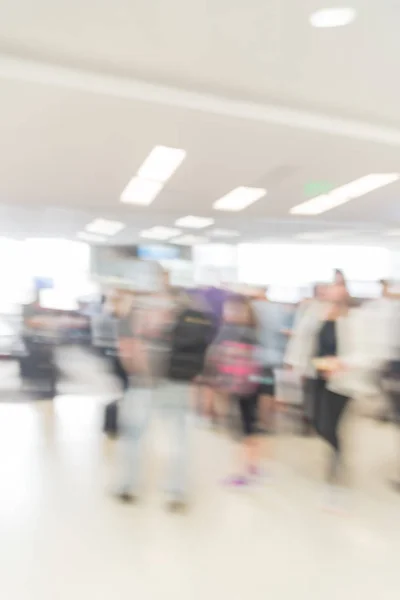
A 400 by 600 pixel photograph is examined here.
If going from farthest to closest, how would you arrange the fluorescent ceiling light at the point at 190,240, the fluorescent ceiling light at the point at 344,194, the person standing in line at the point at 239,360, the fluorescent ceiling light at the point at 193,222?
the fluorescent ceiling light at the point at 193,222, the fluorescent ceiling light at the point at 190,240, the fluorescent ceiling light at the point at 344,194, the person standing in line at the point at 239,360

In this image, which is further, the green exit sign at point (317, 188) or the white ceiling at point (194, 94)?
the green exit sign at point (317, 188)

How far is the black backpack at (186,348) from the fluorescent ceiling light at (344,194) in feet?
12.0

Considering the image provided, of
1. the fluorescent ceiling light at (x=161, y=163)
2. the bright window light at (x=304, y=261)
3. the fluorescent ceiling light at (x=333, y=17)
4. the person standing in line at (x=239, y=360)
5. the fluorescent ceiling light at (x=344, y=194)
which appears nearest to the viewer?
the fluorescent ceiling light at (x=333, y=17)

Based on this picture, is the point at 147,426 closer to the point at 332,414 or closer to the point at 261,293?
the point at 332,414

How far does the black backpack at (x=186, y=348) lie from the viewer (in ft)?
9.20

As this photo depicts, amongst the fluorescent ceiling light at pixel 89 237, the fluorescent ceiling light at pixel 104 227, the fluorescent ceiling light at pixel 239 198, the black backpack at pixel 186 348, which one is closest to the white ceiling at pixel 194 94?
the fluorescent ceiling light at pixel 239 198

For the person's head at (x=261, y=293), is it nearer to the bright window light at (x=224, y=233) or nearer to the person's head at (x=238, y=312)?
the person's head at (x=238, y=312)

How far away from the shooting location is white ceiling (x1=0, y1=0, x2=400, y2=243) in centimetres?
267

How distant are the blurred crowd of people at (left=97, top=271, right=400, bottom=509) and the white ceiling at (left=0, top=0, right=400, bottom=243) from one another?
1.48m

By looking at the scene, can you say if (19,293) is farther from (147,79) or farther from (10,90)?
(147,79)

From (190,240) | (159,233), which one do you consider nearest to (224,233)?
(190,240)

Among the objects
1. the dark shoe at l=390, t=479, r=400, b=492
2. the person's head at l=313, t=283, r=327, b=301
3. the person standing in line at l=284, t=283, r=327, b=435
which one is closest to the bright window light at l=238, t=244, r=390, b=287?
the person's head at l=313, t=283, r=327, b=301

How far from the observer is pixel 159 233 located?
23.4 feet

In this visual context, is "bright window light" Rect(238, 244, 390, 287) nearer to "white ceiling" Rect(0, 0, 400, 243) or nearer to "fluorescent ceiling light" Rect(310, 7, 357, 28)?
"white ceiling" Rect(0, 0, 400, 243)
